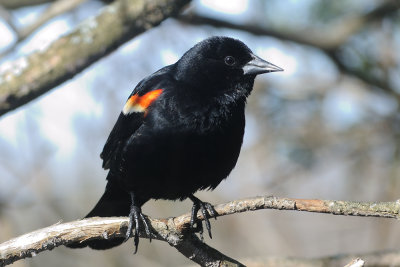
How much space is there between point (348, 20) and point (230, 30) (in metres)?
1.21

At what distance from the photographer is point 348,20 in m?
5.09

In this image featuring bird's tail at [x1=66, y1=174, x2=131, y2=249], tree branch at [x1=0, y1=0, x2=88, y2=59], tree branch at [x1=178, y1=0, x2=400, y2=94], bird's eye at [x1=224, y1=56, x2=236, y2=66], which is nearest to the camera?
bird's eye at [x1=224, y1=56, x2=236, y2=66]

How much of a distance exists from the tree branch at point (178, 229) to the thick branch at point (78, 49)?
0.98m

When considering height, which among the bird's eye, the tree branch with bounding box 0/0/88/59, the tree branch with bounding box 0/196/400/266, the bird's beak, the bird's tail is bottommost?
the tree branch with bounding box 0/196/400/266

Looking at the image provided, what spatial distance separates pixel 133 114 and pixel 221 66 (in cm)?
63

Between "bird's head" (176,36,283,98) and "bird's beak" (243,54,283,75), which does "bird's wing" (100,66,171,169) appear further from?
"bird's beak" (243,54,283,75)

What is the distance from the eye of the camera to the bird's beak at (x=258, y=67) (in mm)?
3320

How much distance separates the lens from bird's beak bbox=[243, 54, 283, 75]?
3.32 m

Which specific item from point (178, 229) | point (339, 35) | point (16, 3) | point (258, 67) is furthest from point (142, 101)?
point (339, 35)

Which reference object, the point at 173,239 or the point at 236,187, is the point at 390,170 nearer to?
the point at 236,187

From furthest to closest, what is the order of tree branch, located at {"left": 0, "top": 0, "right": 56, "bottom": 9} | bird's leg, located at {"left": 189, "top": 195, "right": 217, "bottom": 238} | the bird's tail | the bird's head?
tree branch, located at {"left": 0, "top": 0, "right": 56, "bottom": 9}
the bird's tail
the bird's head
bird's leg, located at {"left": 189, "top": 195, "right": 217, "bottom": 238}

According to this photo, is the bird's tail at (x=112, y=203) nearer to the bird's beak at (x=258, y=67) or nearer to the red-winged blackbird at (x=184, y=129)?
the red-winged blackbird at (x=184, y=129)

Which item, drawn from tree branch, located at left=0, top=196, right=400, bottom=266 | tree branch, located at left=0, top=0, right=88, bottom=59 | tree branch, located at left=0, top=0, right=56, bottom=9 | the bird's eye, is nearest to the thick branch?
the bird's eye

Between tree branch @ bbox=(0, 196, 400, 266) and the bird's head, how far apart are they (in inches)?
37.2
